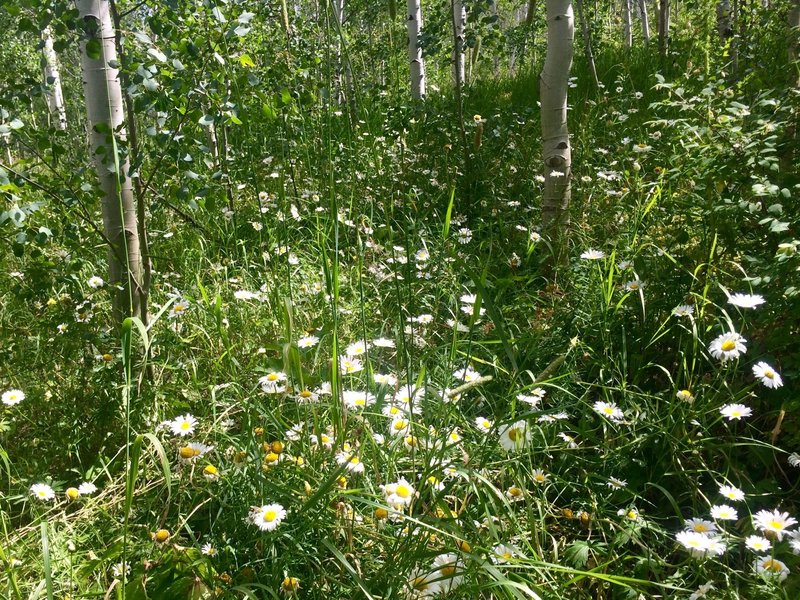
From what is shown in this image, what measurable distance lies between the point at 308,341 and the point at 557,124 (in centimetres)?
170

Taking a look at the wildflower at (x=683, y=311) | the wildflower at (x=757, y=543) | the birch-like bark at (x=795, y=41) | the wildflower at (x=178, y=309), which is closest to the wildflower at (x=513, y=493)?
the wildflower at (x=757, y=543)

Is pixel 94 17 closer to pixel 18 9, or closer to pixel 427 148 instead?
pixel 18 9

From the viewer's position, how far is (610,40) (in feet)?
29.0

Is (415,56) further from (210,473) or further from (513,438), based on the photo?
(210,473)

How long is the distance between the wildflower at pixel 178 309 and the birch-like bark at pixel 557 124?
1607 mm

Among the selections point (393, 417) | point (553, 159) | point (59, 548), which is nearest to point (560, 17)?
point (553, 159)

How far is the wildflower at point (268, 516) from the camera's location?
1.30m

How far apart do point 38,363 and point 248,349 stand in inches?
29.1

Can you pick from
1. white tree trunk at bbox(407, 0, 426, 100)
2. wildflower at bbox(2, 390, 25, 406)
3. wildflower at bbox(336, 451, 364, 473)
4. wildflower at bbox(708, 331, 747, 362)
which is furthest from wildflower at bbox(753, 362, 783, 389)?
white tree trunk at bbox(407, 0, 426, 100)

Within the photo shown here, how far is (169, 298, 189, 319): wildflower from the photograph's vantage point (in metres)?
2.13

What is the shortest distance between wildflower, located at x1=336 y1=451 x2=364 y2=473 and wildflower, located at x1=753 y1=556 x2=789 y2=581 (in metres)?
0.87

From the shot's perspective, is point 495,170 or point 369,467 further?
point 495,170

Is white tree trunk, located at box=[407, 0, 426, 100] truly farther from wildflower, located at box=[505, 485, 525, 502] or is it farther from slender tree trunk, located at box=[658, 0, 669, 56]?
wildflower, located at box=[505, 485, 525, 502]

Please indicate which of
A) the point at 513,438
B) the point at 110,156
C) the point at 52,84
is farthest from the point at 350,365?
Result: the point at 52,84
